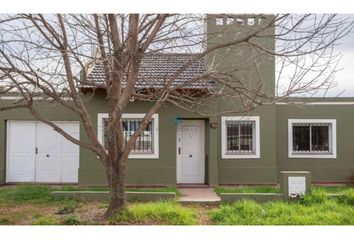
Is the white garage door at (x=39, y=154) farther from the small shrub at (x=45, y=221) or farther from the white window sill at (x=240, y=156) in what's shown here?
the small shrub at (x=45, y=221)

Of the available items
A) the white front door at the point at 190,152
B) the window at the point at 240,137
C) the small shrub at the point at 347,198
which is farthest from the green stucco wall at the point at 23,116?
the small shrub at the point at 347,198

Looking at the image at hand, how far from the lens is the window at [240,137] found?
16406 millimetres

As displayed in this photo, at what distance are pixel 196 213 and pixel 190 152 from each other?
586 cm

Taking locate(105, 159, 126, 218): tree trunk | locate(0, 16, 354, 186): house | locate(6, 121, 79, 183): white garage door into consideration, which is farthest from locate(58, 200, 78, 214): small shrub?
locate(6, 121, 79, 183): white garage door

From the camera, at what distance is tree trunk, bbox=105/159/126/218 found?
9.98 metres

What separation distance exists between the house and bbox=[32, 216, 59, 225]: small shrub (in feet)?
17.7

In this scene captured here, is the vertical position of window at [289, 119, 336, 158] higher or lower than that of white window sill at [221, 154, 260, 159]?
higher

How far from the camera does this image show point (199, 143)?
16594 mm

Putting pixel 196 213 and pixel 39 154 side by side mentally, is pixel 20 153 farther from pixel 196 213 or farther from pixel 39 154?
pixel 196 213

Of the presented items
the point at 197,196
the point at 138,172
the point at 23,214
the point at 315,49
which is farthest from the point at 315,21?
the point at 138,172

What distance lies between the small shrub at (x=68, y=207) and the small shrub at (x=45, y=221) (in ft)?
2.34

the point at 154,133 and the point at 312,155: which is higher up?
the point at 154,133

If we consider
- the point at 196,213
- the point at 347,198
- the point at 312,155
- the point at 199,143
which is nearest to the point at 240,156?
the point at 199,143

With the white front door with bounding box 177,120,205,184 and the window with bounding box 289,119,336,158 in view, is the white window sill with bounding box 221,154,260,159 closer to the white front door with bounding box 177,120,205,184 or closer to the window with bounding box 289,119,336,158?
the white front door with bounding box 177,120,205,184
